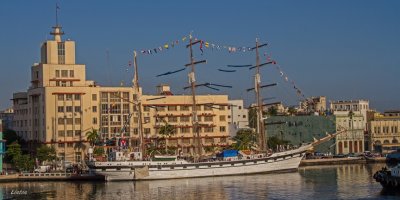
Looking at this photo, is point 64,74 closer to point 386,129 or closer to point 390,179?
point 390,179

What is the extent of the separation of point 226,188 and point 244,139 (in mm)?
A: 46055

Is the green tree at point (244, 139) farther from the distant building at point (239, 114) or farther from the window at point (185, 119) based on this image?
the distant building at point (239, 114)

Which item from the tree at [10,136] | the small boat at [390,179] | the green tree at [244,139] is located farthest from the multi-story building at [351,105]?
the small boat at [390,179]

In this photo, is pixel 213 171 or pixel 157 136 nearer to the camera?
pixel 213 171

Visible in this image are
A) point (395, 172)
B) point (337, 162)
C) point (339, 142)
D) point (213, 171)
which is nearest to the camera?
point (395, 172)

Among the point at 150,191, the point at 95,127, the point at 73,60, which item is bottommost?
the point at 150,191

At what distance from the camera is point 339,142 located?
14462 cm

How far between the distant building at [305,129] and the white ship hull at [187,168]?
144 ft

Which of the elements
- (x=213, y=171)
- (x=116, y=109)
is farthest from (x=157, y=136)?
(x=213, y=171)

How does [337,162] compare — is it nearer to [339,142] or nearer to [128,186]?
[339,142]

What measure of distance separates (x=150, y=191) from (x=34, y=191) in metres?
12.3

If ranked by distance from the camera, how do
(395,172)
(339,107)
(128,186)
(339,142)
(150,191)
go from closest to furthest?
(395,172) < (150,191) < (128,186) < (339,142) < (339,107)

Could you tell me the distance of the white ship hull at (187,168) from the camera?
9194 centimetres

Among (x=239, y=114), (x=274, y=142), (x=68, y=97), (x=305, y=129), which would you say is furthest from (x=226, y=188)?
(x=239, y=114)
